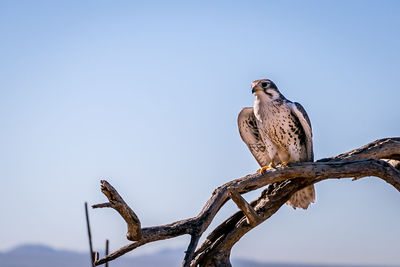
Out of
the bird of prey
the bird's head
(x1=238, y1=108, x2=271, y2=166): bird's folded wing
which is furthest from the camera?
(x1=238, y1=108, x2=271, y2=166): bird's folded wing

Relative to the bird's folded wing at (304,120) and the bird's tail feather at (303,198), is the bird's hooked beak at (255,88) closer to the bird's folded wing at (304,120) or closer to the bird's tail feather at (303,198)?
the bird's folded wing at (304,120)

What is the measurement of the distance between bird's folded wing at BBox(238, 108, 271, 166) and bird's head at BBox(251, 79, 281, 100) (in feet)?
0.91

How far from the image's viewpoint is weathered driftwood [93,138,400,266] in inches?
195

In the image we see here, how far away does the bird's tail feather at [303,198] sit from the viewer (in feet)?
19.8

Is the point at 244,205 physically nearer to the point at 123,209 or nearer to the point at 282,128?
the point at 123,209

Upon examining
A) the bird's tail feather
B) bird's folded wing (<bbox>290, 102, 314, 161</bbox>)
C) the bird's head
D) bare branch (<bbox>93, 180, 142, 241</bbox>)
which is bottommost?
the bird's tail feather

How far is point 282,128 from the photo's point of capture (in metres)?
6.22

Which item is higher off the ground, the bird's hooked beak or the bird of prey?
the bird's hooked beak

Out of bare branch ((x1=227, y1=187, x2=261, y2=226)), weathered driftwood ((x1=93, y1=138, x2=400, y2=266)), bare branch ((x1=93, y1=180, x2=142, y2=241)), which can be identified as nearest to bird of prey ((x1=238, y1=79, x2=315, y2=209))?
weathered driftwood ((x1=93, y1=138, x2=400, y2=266))

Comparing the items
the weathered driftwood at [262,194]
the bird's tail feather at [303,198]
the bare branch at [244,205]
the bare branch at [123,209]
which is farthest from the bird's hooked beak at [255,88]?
the bare branch at [123,209]

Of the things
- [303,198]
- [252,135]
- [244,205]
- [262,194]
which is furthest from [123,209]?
[252,135]

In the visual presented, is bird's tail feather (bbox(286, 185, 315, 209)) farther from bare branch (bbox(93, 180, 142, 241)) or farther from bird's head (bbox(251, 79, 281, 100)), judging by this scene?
bare branch (bbox(93, 180, 142, 241))

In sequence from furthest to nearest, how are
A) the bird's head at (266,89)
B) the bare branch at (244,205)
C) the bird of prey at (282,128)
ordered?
the bird's head at (266,89)
the bird of prey at (282,128)
the bare branch at (244,205)

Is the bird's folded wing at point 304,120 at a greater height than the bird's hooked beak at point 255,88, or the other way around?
the bird's hooked beak at point 255,88
